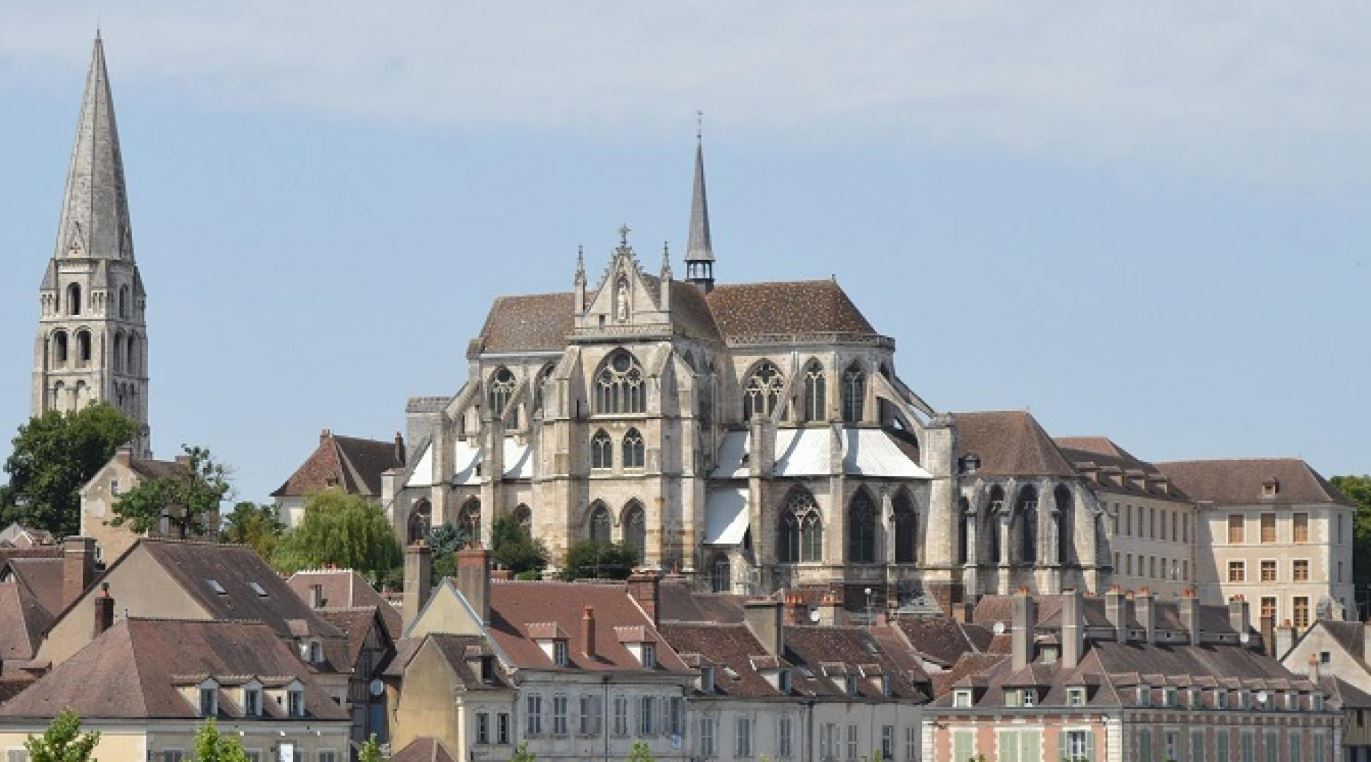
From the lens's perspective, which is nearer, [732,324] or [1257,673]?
[1257,673]

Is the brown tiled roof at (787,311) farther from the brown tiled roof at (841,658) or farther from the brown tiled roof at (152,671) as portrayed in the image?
the brown tiled roof at (152,671)

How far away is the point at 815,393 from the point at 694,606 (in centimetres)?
5179

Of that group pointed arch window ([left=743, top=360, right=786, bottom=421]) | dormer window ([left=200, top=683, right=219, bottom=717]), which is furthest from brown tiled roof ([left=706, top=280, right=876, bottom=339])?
dormer window ([left=200, top=683, right=219, bottom=717])

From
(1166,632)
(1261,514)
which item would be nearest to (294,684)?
(1166,632)

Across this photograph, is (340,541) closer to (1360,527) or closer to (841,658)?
(841,658)

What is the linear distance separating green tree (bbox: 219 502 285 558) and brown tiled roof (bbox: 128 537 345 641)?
5009 cm

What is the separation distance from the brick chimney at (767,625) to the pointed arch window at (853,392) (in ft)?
211

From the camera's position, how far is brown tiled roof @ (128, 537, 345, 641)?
265 feet

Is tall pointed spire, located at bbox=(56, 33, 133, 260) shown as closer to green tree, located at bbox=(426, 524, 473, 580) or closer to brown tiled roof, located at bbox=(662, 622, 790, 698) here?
green tree, located at bbox=(426, 524, 473, 580)

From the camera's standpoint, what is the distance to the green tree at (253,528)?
450 feet

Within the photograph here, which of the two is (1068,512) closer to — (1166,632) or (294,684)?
(1166,632)

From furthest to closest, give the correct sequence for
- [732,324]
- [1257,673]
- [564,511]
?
1. [732,324]
2. [564,511]
3. [1257,673]

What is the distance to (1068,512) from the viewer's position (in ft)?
501

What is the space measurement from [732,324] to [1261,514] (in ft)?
81.5
